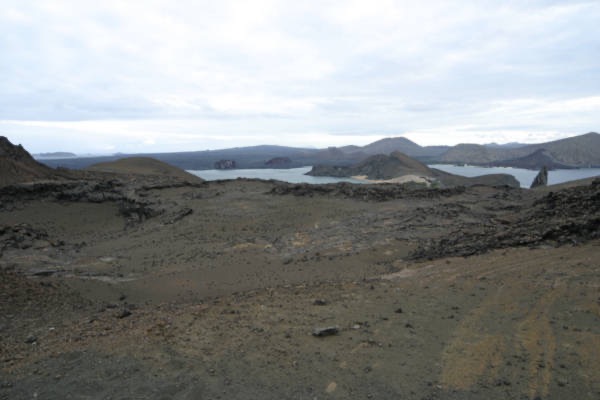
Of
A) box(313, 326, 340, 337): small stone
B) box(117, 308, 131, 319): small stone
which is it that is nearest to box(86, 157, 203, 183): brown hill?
box(117, 308, 131, 319): small stone

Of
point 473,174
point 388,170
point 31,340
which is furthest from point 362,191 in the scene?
point 473,174

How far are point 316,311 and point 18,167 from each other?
18389mm

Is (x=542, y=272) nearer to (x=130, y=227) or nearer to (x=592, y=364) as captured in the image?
(x=592, y=364)

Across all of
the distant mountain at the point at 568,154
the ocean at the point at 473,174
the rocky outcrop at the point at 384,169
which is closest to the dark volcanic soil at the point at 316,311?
the ocean at the point at 473,174

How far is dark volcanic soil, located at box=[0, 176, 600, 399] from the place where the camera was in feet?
10.5

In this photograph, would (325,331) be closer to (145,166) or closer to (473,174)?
(145,166)

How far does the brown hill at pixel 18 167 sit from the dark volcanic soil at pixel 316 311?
290 inches

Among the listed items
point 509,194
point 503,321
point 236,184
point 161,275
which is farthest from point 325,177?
point 503,321

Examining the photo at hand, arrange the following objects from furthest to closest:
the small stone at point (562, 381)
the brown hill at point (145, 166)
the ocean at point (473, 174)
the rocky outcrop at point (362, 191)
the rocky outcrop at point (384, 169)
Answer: the rocky outcrop at point (384, 169)
the ocean at point (473, 174)
the brown hill at point (145, 166)
the rocky outcrop at point (362, 191)
the small stone at point (562, 381)

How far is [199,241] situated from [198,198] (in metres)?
4.60

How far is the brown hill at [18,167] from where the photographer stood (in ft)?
55.5

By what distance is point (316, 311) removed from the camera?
4551mm

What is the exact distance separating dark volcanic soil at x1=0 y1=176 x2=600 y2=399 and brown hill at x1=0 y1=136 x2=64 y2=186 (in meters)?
7.37

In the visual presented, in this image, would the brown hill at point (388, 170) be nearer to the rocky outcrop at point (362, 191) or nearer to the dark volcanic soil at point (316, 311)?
the rocky outcrop at point (362, 191)
